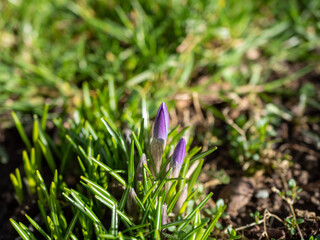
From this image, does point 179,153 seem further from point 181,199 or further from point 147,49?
point 147,49

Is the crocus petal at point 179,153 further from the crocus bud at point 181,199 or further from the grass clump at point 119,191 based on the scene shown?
the crocus bud at point 181,199

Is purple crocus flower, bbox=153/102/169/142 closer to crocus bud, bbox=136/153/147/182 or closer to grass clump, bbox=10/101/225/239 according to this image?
grass clump, bbox=10/101/225/239

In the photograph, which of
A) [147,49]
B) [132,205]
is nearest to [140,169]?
[132,205]

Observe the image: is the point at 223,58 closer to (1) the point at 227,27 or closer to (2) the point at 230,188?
(1) the point at 227,27

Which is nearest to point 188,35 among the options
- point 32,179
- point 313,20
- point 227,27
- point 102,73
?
point 227,27

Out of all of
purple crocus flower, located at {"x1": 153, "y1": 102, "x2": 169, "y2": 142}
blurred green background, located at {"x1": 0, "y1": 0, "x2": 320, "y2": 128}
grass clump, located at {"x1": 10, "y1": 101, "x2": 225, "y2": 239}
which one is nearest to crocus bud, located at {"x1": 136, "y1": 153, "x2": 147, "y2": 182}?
grass clump, located at {"x1": 10, "y1": 101, "x2": 225, "y2": 239}

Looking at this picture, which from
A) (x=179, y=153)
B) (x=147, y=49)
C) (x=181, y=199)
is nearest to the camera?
(x=179, y=153)
